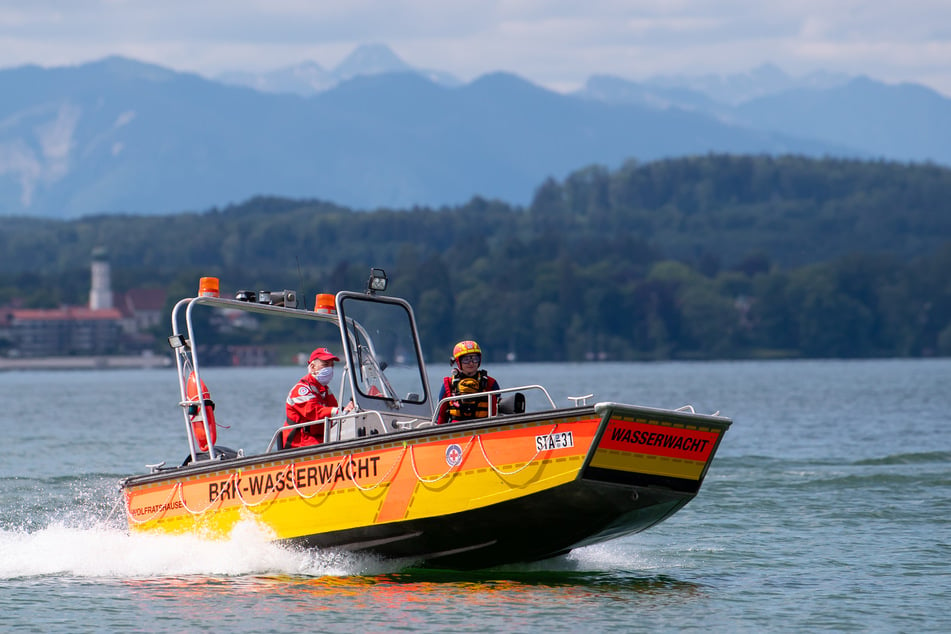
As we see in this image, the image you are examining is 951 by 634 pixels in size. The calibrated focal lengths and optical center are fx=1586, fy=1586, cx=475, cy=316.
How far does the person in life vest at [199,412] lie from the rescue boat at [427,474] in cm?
2

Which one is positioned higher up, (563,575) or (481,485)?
(481,485)

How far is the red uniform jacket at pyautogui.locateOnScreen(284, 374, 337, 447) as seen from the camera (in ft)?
48.8

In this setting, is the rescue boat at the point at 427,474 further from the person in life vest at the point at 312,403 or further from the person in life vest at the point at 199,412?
the person in life vest at the point at 312,403

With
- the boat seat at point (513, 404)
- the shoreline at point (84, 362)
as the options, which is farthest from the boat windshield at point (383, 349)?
the shoreline at point (84, 362)

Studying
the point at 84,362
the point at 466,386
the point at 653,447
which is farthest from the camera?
the point at 84,362

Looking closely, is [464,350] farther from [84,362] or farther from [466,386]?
[84,362]

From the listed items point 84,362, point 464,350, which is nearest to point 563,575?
point 464,350

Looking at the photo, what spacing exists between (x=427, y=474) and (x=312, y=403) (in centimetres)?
174

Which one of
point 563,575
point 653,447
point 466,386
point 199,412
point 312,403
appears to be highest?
point 466,386

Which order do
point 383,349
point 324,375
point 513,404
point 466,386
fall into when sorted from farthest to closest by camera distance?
1. point 383,349
2. point 324,375
3. point 466,386
4. point 513,404

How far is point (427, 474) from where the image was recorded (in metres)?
13.7

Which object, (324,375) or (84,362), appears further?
(84,362)

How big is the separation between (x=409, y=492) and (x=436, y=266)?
521ft

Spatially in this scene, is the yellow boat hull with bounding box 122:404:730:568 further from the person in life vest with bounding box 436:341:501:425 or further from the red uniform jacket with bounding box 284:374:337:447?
the red uniform jacket with bounding box 284:374:337:447
